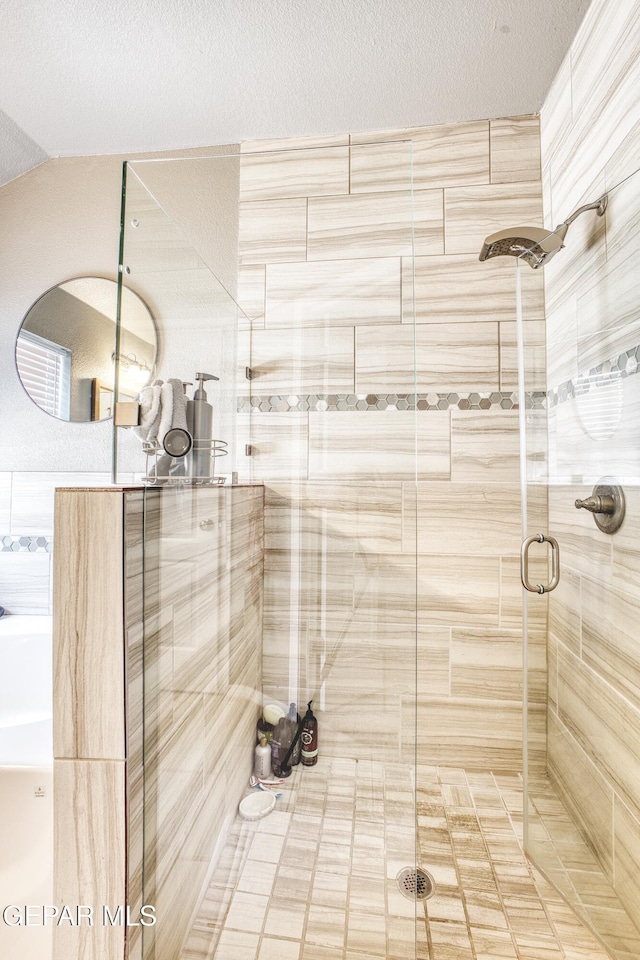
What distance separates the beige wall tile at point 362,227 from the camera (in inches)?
43.6

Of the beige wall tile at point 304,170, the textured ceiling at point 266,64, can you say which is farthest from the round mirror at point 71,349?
the beige wall tile at point 304,170

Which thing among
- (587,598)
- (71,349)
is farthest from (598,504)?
(71,349)

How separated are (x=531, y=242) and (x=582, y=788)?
4.80 feet

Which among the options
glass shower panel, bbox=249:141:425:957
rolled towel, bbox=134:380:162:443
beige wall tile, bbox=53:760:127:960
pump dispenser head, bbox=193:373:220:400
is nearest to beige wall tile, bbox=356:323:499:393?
glass shower panel, bbox=249:141:425:957

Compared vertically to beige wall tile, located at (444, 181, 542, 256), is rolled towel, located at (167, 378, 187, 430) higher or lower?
lower

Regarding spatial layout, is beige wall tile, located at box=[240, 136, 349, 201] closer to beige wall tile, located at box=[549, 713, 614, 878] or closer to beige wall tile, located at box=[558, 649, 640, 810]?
beige wall tile, located at box=[558, 649, 640, 810]

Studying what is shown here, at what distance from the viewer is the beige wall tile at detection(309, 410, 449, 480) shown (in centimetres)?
108

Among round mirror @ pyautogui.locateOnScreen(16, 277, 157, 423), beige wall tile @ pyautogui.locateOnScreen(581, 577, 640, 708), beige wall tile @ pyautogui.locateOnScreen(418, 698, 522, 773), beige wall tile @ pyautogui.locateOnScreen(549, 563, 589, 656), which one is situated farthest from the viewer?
round mirror @ pyautogui.locateOnScreen(16, 277, 157, 423)

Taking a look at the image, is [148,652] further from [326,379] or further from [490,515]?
[490,515]

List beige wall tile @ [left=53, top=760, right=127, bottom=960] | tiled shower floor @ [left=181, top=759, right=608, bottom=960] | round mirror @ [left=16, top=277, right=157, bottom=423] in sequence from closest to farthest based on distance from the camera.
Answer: beige wall tile @ [left=53, top=760, right=127, bottom=960] < tiled shower floor @ [left=181, top=759, right=608, bottom=960] < round mirror @ [left=16, top=277, right=157, bottom=423]

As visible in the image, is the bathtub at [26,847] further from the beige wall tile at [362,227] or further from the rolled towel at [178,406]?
the beige wall tile at [362,227]

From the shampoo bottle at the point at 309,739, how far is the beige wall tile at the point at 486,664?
3.43 ft

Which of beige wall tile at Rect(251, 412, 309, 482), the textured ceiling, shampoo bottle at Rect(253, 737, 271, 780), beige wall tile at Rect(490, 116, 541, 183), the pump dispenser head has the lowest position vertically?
shampoo bottle at Rect(253, 737, 271, 780)

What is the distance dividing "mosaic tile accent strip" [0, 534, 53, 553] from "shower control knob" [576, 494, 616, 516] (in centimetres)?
A: 211
